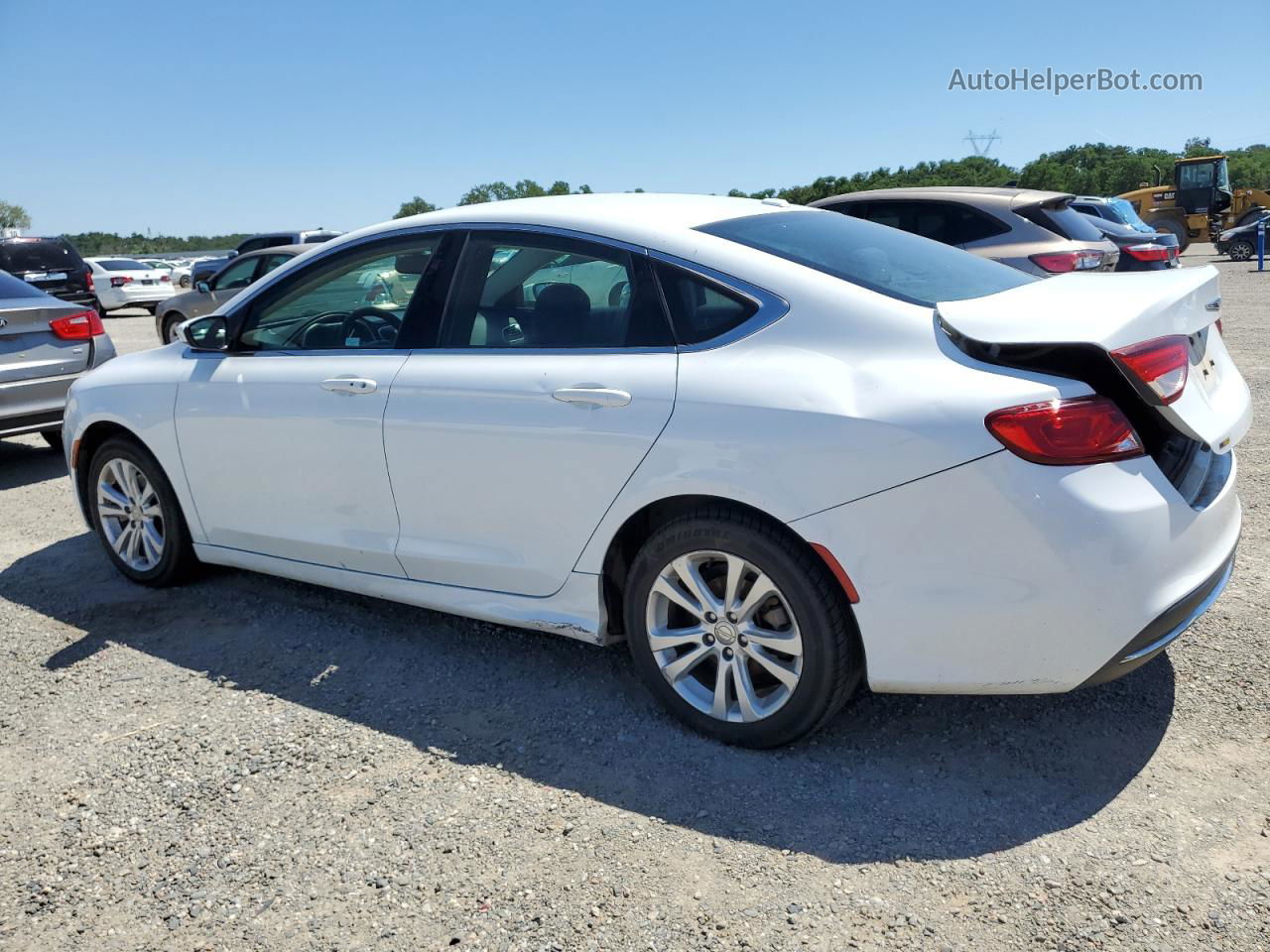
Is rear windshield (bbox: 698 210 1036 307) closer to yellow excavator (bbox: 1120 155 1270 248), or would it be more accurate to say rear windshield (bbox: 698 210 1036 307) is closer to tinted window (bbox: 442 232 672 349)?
tinted window (bbox: 442 232 672 349)

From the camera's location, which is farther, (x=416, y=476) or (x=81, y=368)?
(x=81, y=368)

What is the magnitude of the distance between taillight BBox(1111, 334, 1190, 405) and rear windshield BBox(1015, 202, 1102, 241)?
6812 millimetres

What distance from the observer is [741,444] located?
2812 millimetres

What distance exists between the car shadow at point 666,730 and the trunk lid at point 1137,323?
96 centimetres

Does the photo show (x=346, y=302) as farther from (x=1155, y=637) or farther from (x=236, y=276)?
Result: (x=236, y=276)

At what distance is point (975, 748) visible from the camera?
3.02m

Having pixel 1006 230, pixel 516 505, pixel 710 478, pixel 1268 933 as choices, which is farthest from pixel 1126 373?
pixel 1006 230

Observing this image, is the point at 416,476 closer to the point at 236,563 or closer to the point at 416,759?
the point at 416,759

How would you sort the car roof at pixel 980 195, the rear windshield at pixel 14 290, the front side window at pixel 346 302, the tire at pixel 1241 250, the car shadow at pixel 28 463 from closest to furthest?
1. the front side window at pixel 346 302
2. the car shadow at pixel 28 463
3. the rear windshield at pixel 14 290
4. the car roof at pixel 980 195
5. the tire at pixel 1241 250

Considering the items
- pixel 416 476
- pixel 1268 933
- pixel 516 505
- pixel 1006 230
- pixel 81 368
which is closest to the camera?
pixel 1268 933

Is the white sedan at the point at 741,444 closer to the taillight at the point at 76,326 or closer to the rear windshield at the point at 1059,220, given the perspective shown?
the taillight at the point at 76,326

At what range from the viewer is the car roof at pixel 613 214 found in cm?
326

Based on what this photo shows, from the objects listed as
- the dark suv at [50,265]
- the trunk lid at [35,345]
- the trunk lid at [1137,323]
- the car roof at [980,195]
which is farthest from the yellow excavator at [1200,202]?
the trunk lid at [1137,323]

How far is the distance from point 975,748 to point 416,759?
66.4 inches
